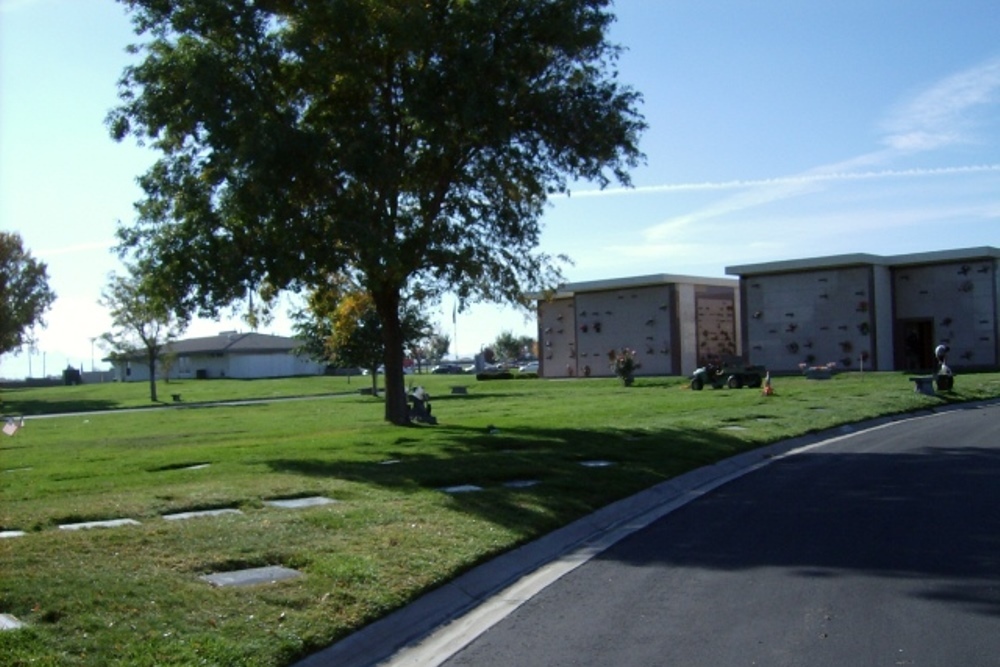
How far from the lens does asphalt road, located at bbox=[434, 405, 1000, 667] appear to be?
23.1ft

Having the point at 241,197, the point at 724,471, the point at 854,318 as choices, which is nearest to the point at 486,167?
the point at 241,197

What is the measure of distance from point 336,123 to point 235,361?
7433 cm

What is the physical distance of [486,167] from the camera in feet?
72.1

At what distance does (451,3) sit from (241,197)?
18.4ft

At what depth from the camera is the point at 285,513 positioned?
1145 centimetres

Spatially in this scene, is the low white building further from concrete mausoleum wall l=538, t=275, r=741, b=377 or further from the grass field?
the grass field

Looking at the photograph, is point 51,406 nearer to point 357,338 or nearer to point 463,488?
point 357,338

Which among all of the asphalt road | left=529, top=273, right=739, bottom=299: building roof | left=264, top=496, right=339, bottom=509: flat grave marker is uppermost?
left=529, top=273, right=739, bottom=299: building roof

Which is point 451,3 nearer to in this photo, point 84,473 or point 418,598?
point 84,473

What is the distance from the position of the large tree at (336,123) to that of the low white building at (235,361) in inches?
2755

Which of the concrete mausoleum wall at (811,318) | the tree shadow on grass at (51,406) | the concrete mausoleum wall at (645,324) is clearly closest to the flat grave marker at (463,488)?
the tree shadow on grass at (51,406)

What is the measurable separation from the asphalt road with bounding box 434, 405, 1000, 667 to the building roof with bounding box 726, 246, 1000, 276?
3813 centimetres

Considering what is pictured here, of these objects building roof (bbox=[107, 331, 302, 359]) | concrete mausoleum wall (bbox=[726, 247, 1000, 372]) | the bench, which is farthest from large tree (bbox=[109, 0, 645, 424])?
building roof (bbox=[107, 331, 302, 359])

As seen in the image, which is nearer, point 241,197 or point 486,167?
point 241,197
